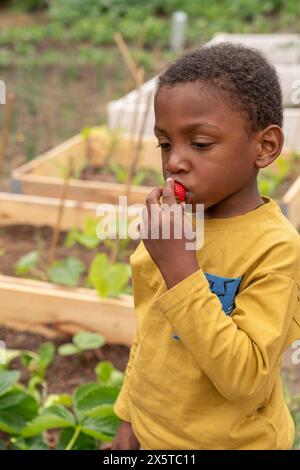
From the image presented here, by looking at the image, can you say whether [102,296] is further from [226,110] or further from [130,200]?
[226,110]

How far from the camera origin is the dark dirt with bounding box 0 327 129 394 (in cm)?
277

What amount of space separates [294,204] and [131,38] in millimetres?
7156

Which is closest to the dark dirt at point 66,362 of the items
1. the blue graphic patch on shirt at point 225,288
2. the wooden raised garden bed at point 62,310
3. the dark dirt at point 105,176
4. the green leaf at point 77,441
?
the wooden raised garden bed at point 62,310

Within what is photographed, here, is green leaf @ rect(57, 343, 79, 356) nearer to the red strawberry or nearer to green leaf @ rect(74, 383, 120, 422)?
green leaf @ rect(74, 383, 120, 422)

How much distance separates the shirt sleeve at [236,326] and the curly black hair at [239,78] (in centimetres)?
28

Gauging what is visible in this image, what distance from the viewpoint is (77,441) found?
204 centimetres

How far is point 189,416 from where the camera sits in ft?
4.54

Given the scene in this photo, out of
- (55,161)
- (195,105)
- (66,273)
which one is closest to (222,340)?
(195,105)

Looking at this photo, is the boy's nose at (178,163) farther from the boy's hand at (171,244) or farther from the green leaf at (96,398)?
the green leaf at (96,398)

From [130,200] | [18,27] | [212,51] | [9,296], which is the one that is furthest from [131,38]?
[212,51]

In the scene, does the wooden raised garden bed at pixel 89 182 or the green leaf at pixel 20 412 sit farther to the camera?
the wooden raised garden bed at pixel 89 182

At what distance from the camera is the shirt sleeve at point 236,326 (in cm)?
120

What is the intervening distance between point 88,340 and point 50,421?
85cm

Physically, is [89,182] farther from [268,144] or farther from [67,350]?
[268,144]
